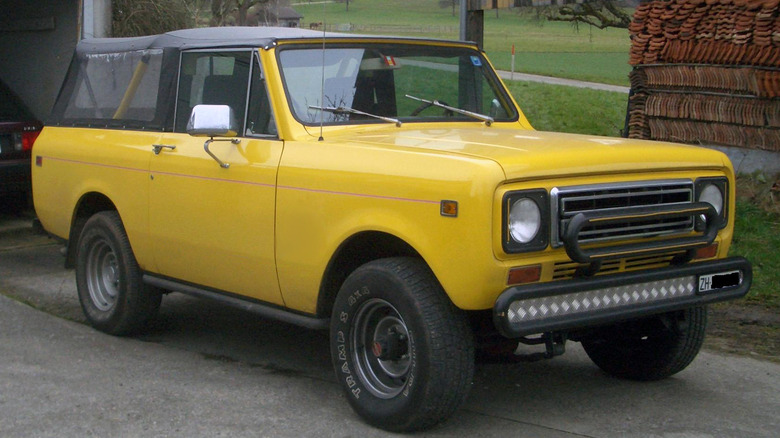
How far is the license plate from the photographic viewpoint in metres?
4.90

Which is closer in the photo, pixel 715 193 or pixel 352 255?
pixel 715 193

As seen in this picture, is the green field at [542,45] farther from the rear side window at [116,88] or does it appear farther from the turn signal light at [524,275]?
the turn signal light at [524,275]

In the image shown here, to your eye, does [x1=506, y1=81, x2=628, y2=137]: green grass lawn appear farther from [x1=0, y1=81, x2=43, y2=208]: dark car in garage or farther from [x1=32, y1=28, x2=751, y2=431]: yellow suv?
[x1=32, y1=28, x2=751, y2=431]: yellow suv

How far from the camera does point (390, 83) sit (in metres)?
5.98

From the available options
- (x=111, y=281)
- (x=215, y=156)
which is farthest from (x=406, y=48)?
(x=111, y=281)

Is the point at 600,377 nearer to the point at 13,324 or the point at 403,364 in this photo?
the point at 403,364

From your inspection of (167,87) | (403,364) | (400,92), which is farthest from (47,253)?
(403,364)

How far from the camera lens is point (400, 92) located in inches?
236

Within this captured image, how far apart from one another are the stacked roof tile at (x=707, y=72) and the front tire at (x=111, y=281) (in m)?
6.35

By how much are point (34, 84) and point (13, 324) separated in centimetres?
574

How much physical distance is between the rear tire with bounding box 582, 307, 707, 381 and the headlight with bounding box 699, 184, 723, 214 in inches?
23.6

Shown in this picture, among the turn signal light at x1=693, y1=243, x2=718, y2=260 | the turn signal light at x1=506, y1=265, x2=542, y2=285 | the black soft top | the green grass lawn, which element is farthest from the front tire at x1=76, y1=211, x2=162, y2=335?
the green grass lawn

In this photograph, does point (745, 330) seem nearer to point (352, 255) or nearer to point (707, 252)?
point (707, 252)

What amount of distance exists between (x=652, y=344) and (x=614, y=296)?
42.5 inches
